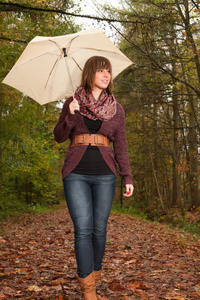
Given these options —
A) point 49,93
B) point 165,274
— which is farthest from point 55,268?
point 49,93

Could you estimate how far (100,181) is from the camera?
10.4 ft

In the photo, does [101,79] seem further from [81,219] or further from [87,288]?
[87,288]

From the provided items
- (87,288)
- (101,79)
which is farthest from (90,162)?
(87,288)

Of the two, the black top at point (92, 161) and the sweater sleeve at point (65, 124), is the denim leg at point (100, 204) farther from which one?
the sweater sleeve at point (65, 124)

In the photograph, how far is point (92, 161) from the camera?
3.15 metres

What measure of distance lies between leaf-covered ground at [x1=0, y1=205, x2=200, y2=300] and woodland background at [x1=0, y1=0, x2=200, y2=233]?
4816 millimetres

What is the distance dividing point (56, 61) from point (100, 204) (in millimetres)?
1828

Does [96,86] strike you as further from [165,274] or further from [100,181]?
[165,274]

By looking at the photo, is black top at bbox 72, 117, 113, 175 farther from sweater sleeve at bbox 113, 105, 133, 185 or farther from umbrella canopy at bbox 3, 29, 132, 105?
umbrella canopy at bbox 3, 29, 132, 105

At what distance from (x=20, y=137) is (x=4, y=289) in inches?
374

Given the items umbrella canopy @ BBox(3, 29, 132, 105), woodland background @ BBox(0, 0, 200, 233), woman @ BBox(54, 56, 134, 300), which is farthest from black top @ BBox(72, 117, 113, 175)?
woodland background @ BBox(0, 0, 200, 233)

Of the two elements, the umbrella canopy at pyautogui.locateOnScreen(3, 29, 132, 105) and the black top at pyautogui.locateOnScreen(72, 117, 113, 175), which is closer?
the black top at pyautogui.locateOnScreen(72, 117, 113, 175)

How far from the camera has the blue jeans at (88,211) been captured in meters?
3.01

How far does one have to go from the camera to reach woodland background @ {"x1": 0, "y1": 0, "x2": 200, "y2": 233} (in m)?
8.28
